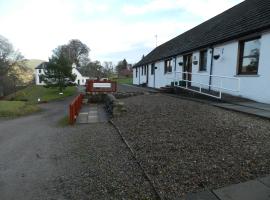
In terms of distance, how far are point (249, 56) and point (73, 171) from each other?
9.45 metres

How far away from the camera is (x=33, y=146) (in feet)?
22.0

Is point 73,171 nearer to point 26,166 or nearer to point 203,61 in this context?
point 26,166

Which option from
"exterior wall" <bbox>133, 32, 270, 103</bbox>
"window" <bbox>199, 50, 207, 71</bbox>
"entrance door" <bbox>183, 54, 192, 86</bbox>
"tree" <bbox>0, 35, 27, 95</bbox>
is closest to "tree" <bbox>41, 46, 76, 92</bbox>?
"tree" <bbox>0, 35, 27, 95</bbox>

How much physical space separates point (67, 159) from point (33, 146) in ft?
7.28

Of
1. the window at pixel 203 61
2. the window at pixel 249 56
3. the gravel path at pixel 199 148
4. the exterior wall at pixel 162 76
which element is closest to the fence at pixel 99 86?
the exterior wall at pixel 162 76

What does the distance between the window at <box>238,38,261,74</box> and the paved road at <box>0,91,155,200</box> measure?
730cm

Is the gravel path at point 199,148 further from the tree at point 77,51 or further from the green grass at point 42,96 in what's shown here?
the tree at point 77,51

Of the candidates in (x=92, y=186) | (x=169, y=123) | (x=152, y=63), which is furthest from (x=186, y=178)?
(x=152, y=63)

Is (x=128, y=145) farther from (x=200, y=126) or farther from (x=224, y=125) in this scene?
(x=224, y=125)

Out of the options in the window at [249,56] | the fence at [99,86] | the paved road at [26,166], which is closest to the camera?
the paved road at [26,166]

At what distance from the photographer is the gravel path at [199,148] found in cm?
341

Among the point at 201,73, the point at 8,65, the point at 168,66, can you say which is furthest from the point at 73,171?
the point at 8,65

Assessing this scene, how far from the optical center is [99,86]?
57.4 ft

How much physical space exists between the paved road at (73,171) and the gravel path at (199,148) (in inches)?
15.3
